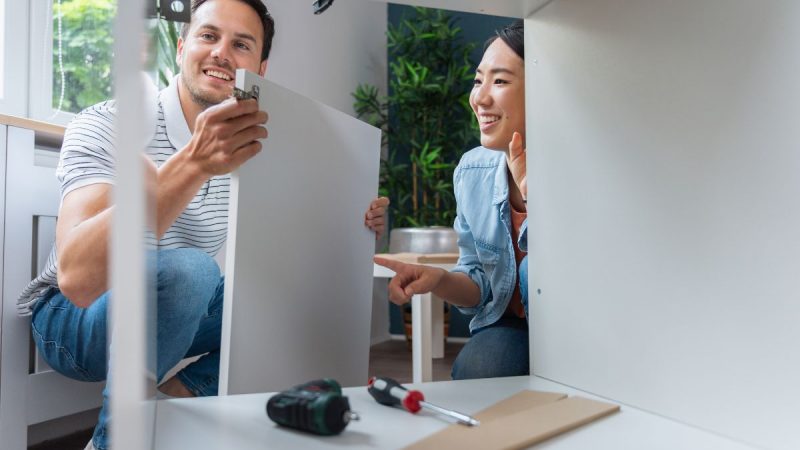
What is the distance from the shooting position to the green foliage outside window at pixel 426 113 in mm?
2732

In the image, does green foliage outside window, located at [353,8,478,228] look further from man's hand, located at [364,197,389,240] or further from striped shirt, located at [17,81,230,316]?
man's hand, located at [364,197,389,240]

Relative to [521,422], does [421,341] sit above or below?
below

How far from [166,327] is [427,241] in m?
1.47

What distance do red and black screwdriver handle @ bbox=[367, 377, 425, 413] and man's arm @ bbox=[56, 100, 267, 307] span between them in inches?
12.0

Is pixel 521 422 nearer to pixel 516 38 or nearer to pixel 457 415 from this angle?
pixel 457 415

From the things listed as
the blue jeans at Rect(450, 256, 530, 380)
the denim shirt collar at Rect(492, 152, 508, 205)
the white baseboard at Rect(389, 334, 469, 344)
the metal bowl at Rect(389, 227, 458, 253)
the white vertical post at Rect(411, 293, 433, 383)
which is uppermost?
the denim shirt collar at Rect(492, 152, 508, 205)

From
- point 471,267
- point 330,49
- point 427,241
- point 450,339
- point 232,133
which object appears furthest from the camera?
point 450,339

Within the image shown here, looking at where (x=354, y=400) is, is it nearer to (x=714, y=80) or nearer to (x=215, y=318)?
(x=714, y=80)

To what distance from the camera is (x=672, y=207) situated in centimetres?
40

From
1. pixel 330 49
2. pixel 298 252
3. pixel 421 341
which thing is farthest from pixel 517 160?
pixel 330 49

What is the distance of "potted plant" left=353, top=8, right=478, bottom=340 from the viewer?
273cm

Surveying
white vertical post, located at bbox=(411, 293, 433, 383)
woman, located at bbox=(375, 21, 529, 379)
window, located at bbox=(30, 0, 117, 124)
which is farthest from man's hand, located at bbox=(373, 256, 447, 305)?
window, located at bbox=(30, 0, 117, 124)

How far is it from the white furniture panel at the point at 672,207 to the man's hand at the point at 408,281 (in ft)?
0.72

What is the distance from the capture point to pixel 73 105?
1.42 meters
